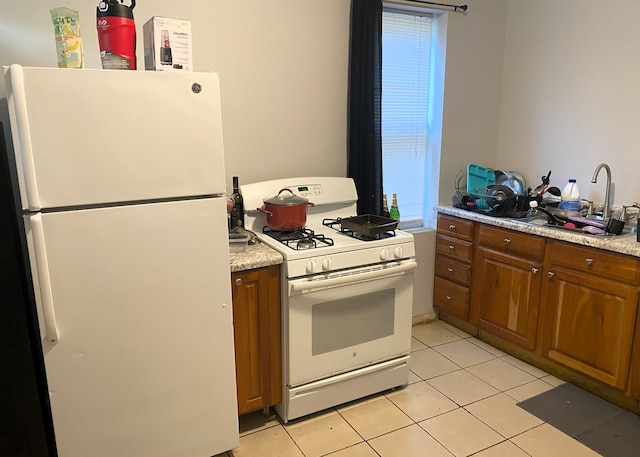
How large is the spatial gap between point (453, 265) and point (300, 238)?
144cm

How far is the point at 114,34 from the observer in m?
1.78

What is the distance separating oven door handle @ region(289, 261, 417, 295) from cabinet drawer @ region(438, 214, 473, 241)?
850 mm

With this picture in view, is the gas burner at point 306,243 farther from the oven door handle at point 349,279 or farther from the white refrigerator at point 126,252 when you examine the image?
the white refrigerator at point 126,252

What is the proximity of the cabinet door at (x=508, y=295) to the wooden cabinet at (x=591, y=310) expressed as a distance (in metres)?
0.09

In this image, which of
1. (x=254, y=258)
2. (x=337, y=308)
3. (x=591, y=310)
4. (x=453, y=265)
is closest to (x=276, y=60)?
(x=254, y=258)

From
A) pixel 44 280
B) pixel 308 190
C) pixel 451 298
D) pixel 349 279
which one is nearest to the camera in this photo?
pixel 44 280

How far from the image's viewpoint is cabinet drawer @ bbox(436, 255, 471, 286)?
132 inches

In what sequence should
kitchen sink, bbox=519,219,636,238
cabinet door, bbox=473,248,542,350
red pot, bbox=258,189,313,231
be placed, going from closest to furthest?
red pot, bbox=258,189,313,231 < kitchen sink, bbox=519,219,636,238 < cabinet door, bbox=473,248,542,350

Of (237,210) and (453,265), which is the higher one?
(237,210)

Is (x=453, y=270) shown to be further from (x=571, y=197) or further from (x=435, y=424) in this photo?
(x=435, y=424)

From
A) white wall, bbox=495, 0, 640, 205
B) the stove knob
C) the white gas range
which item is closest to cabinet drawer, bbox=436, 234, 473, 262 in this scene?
white wall, bbox=495, 0, 640, 205

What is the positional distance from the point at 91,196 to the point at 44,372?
73 cm

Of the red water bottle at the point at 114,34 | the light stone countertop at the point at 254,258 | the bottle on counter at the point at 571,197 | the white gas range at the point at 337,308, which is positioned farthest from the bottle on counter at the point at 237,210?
the bottle on counter at the point at 571,197

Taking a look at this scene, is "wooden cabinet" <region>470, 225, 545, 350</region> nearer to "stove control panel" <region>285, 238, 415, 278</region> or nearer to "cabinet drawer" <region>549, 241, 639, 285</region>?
"cabinet drawer" <region>549, 241, 639, 285</region>
